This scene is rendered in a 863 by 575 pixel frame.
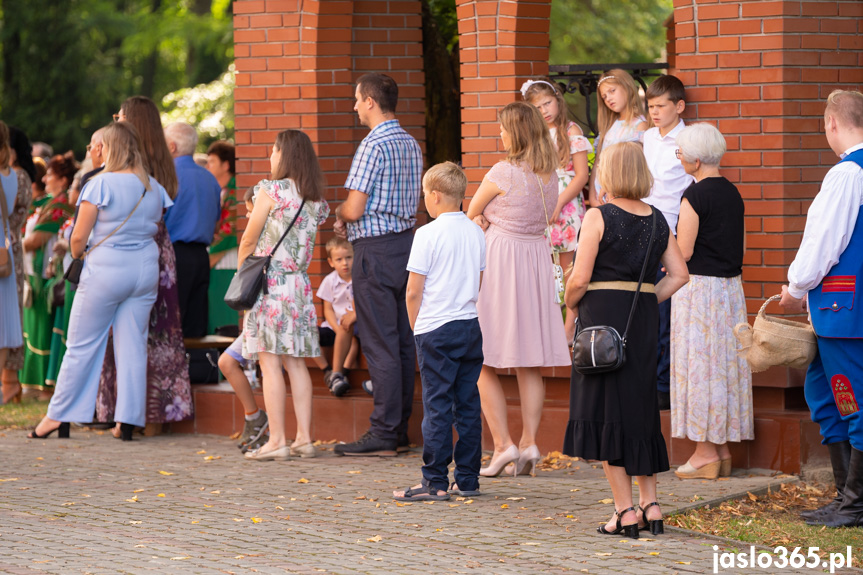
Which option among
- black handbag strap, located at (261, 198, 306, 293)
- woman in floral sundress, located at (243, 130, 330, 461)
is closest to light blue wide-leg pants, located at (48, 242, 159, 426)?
woman in floral sundress, located at (243, 130, 330, 461)

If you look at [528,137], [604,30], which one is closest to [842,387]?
[528,137]

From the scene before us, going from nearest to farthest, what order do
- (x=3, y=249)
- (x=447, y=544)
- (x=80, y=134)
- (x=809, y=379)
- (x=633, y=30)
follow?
1. (x=447, y=544)
2. (x=809, y=379)
3. (x=3, y=249)
4. (x=633, y=30)
5. (x=80, y=134)

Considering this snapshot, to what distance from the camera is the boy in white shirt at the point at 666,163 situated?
7660 mm

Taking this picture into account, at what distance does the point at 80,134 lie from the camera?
1253 inches

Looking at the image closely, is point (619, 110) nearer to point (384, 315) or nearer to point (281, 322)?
point (384, 315)

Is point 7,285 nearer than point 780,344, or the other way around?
point 780,344

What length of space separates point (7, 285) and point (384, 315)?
4002 mm

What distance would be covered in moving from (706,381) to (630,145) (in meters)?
1.87

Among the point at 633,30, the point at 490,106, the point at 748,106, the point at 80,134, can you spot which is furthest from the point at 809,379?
the point at 80,134

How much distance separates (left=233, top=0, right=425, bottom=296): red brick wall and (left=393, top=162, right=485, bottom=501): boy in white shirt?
8.70 feet

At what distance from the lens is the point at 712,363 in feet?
23.2

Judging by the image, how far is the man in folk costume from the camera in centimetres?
589

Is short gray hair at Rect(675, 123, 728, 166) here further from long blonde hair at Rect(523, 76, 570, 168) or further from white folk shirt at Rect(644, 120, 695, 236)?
long blonde hair at Rect(523, 76, 570, 168)

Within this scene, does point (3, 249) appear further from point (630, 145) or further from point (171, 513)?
point (630, 145)
